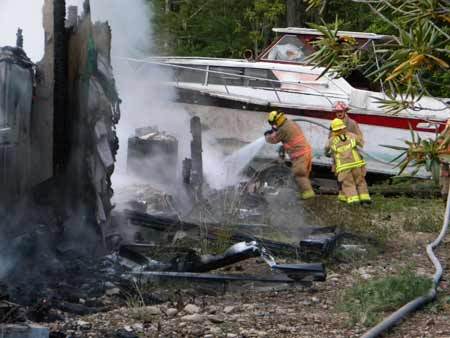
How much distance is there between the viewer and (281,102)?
1600 centimetres

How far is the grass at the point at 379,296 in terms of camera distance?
743cm

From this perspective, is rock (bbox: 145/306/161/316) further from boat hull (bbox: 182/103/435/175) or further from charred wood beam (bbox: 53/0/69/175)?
boat hull (bbox: 182/103/435/175)

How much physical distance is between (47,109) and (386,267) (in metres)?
3.75

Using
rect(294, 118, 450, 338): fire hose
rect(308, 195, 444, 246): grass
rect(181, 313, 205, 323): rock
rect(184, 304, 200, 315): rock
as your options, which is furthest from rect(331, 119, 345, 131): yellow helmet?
rect(181, 313, 205, 323): rock

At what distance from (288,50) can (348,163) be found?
154 inches

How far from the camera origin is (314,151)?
52.5ft

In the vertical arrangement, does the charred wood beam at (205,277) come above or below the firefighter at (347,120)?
below

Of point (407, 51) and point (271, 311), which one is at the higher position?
point (407, 51)

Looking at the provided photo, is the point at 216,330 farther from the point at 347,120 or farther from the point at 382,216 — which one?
the point at 347,120

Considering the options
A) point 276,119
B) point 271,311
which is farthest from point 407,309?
point 276,119

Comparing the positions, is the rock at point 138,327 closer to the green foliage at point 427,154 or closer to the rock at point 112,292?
the rock at point 112,292

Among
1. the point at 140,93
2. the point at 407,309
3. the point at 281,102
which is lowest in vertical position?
the point at 407,309

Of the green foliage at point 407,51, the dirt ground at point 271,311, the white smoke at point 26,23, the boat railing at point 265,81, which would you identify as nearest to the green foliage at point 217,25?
the boat railing at point 265,81

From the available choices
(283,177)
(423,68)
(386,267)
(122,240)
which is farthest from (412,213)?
(423,68)
